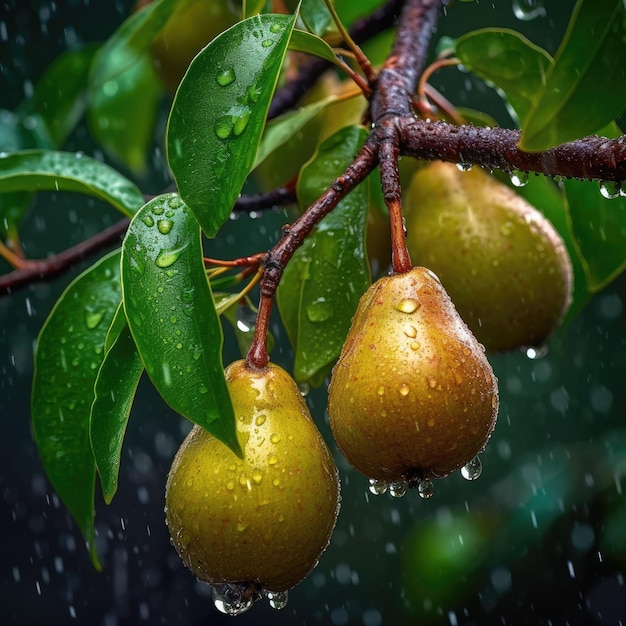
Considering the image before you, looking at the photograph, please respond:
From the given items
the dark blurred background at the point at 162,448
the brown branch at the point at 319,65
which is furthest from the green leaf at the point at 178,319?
the dark blurred background at the point at 162,448

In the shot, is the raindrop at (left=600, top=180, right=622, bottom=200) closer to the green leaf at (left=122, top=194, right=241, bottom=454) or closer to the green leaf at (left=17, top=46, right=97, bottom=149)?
the green leaf at (left=122, top=194, right=241, bottom=454)

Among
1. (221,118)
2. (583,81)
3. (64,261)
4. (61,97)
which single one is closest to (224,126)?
(221,118)

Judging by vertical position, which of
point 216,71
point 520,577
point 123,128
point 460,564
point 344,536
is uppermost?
point 216,71

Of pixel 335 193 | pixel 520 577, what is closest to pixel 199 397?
pixel 335 193

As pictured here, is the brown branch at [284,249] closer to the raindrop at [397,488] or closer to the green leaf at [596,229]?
the raindrop at [397,488]

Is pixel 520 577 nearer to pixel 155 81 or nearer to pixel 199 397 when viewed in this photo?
pixel 155 81

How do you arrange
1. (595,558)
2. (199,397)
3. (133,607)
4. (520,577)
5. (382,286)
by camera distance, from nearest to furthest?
(199,397), (382,286), (595,558), (520,577), (133,607)
